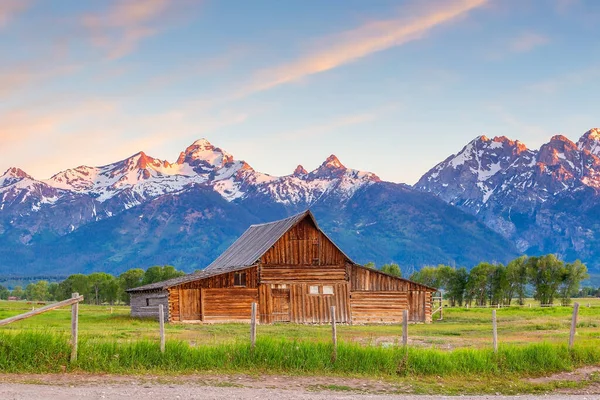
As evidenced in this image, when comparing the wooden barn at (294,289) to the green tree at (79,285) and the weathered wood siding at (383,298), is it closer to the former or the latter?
the weathered wood siding at (383,298)

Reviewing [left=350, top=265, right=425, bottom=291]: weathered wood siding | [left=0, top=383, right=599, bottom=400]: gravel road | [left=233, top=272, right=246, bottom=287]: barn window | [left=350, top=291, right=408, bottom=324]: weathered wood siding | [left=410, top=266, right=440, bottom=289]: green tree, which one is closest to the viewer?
[left=0, top=383, right=599, bottom=400]: gravel road

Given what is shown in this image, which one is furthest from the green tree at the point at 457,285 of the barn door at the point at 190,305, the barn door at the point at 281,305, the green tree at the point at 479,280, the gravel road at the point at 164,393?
the gravel road at the point at 164,393

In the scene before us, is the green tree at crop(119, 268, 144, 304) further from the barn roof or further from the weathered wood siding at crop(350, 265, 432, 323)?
the weathered wood siding at crop(350, 265, 432, 323)

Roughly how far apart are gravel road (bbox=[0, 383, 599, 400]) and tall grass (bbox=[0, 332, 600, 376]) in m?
2.42

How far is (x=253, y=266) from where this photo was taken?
212ft

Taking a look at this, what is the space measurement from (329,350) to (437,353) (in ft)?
11.7

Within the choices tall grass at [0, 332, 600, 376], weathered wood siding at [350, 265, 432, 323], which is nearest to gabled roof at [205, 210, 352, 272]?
weathered wood siding at [350, 265, 432, 323]

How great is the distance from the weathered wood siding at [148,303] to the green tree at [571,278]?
281 ft

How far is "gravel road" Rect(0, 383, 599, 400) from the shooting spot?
2006cm

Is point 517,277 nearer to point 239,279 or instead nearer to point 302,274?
point 302,274

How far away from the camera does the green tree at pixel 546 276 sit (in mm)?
136500

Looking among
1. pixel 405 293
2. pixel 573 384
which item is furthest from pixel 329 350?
pixel 405 293

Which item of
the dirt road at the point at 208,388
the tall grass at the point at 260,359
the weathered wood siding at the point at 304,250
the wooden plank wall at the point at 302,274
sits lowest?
the dirt road at the point at 208,388

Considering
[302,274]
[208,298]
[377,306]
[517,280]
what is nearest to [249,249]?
[302,274]
